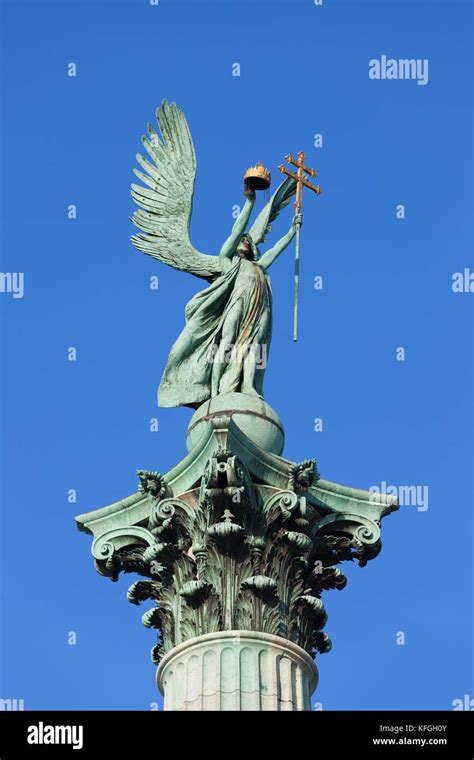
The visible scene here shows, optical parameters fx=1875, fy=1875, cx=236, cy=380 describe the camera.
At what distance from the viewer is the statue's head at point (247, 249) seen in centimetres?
3994

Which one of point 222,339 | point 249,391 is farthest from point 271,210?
point 249,391

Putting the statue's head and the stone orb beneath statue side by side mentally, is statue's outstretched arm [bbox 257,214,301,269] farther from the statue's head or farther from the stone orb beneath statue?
the stone orb beneath statue

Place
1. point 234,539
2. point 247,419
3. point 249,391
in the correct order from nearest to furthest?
point 234,539 → point 247,419 → point 249,391

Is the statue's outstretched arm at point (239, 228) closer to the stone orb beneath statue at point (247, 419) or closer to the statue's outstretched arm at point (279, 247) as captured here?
the statue's outstretched arm at point (279, 247)

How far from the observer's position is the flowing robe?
38.0 m

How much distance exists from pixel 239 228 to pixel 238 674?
1033cm

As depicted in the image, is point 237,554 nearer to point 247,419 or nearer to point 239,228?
point 247,419

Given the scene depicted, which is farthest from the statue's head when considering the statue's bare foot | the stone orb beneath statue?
the stone orb beneath statue

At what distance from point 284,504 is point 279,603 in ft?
6.18

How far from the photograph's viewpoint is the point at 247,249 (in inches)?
1576

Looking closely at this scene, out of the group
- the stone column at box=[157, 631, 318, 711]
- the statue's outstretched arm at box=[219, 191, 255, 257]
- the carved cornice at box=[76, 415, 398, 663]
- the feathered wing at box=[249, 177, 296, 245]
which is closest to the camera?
the stone column at box=[157, 631, 318, 711]

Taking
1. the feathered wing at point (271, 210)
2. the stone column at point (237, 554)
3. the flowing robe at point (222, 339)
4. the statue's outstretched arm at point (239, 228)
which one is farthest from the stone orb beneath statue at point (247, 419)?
the feathered wing at point (271, 210)

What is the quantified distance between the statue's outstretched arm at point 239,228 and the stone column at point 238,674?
929 cm
